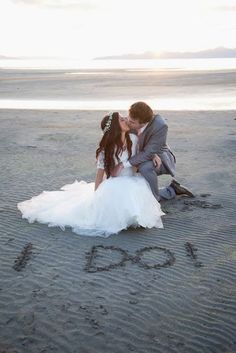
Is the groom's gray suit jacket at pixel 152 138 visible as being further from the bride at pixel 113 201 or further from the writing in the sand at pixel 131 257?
the writing in the sand at pixel 131 257

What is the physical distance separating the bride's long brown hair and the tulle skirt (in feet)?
0.87

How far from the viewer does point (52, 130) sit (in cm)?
1650

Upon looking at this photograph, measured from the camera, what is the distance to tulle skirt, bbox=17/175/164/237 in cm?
676

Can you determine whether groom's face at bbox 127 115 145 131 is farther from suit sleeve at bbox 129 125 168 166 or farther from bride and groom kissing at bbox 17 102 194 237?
suit sleeve at bbox 129 125 168 166

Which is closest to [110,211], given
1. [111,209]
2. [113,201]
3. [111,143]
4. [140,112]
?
[111,209]

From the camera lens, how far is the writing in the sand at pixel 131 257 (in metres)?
5.88

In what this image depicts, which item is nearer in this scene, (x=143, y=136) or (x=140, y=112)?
(x=140, y=112)

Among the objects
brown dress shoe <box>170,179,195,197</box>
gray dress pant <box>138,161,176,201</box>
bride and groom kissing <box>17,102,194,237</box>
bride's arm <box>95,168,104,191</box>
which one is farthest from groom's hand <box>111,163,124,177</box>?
brown dress shoe <box>170,179,195,197</box>

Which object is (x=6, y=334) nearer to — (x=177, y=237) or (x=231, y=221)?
(x=177, y=237)

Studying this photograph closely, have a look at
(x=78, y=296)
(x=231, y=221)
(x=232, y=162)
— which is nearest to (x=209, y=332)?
(x=78, y=296)

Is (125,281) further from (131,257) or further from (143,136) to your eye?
(143,136)

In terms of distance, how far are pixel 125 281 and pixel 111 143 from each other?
2.13 meters

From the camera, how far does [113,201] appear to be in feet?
22.3

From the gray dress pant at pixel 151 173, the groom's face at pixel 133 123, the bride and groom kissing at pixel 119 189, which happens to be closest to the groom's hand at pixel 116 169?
the bride and groom kissing at pixel 119 189
